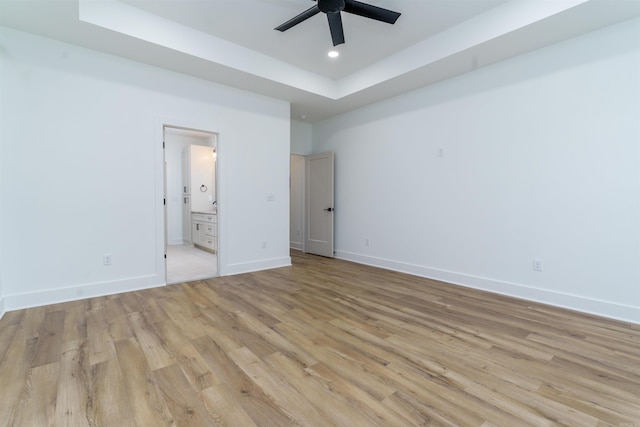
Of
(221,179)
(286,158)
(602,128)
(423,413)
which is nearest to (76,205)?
(221,179)

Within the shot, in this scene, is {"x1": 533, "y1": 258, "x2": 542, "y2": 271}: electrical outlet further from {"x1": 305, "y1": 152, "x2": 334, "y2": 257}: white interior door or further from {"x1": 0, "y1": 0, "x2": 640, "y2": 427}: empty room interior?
{"x1": 305, "y1": 152, "x2": 334, "y2": 257}: white interior door

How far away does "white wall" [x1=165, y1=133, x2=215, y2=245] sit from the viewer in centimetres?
749

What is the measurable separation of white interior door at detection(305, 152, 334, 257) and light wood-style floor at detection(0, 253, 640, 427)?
2.58 metres

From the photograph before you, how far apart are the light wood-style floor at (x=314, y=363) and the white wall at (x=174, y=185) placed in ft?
14.5

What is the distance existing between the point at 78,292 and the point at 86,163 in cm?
144

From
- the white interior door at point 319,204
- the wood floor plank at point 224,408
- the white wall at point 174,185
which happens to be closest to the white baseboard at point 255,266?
the white interior door at point 319,204

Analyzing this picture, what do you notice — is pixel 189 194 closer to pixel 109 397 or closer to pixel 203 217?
pixel 203 217

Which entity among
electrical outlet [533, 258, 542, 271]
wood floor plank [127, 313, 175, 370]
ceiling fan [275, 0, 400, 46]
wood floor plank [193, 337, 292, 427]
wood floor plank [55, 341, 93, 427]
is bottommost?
wood floor plank [193, 337, 292, 427]

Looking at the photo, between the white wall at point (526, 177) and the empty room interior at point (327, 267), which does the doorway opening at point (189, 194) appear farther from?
the white wall at point (526, 177)

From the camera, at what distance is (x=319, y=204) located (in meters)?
6.09

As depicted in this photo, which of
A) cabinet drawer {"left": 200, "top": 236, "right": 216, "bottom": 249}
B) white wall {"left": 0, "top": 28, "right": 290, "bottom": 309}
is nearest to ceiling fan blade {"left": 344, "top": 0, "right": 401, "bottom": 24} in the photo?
white wall {"left": 0, "top": 28, "right": 290, "bottom": 309}

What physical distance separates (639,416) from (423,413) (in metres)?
1.13

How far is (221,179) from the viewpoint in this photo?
4.35 metres

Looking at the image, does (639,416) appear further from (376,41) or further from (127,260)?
(127,260)
